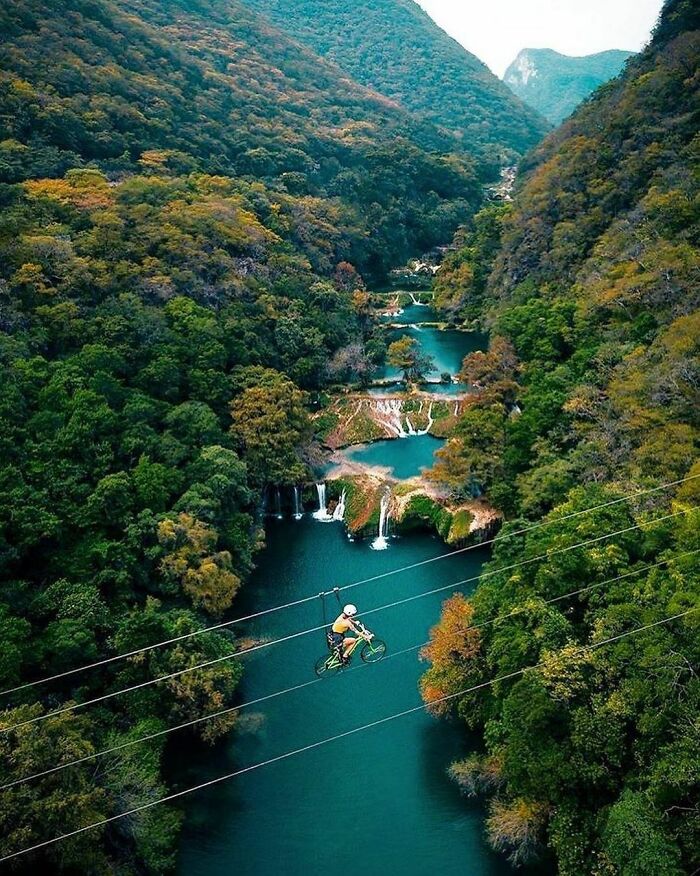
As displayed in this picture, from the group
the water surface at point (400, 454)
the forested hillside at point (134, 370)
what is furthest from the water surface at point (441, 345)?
the water surface at point (400, 454)

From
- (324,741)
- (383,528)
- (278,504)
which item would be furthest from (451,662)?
(278,504)

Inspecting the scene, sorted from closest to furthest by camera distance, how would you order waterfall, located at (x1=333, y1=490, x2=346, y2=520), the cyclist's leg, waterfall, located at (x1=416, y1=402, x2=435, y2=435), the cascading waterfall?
the cyclist's leg, waterfall, located at (x1=333, y1=490, x2=346, y2=520), the cascading waterfall, waterfall, located at (x1=416, y1=402, x2=435, y2=435)

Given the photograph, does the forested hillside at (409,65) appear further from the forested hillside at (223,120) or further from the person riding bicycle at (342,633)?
the person riding bicycle at (342,633)

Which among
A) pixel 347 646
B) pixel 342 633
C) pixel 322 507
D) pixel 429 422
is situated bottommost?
pixel 322 507

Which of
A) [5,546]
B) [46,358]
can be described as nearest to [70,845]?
[5,546]

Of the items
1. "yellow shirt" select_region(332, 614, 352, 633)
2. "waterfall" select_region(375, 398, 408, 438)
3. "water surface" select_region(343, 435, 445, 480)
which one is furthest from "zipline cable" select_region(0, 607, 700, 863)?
"waterfall" select_region(375, 398, 408, 438)

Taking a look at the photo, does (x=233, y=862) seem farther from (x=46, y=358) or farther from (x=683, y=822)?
(x=46, y=358)

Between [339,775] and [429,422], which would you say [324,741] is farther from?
[429,422]

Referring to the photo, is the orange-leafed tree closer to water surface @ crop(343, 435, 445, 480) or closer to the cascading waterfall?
the cascading waterfall

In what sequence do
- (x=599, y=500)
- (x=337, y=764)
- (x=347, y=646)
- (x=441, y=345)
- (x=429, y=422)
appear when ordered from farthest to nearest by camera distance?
(x=441, y=345)
(x=429, y=422)
(x=599, y=500)
(x=337, y=764)
(x=347, y=646)
